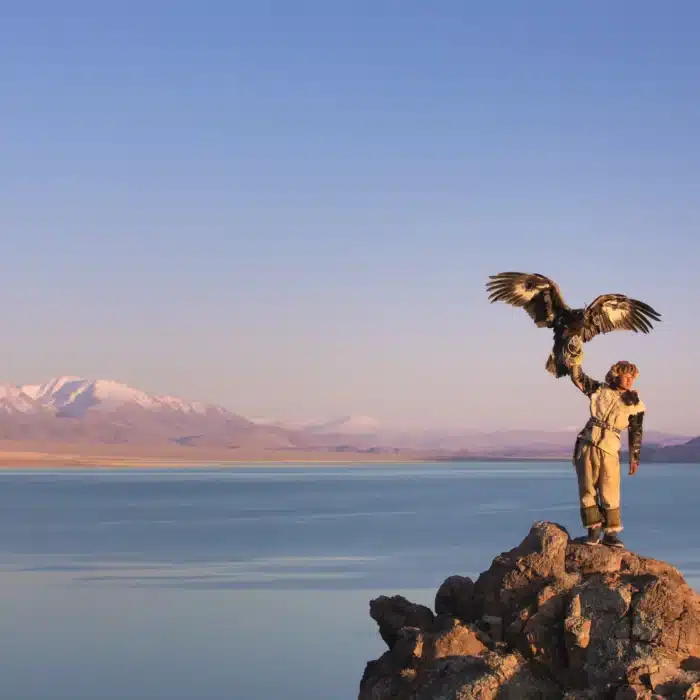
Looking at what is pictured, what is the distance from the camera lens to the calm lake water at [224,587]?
21.6m

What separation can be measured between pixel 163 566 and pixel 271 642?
15561mm

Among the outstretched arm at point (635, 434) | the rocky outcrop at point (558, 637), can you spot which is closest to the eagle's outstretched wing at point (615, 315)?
the outstretched arm at point (635, 434)

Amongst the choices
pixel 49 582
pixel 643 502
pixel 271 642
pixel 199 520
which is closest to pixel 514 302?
pixel 271 642

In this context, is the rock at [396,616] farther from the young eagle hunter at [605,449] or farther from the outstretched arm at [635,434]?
the outstretched arm at [635,434]

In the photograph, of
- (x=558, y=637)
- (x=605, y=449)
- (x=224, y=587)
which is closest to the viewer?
(x=558, y=637)

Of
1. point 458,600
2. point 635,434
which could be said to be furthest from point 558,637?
point 635,434

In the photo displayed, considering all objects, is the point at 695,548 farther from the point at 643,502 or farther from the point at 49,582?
the point at 643,502

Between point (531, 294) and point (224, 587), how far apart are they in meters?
20.5

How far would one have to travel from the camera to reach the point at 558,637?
40.8 ft

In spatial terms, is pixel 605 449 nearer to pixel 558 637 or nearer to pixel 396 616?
pixel 558 637

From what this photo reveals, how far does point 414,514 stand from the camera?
6981cm

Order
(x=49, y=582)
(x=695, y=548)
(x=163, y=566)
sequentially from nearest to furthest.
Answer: (x=49, y=582), (x=163, y=566), (x=695, y=548)

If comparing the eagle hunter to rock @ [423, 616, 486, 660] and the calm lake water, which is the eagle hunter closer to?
rock @ [423, 616, 486, 660]

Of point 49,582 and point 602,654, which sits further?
point 49,582
